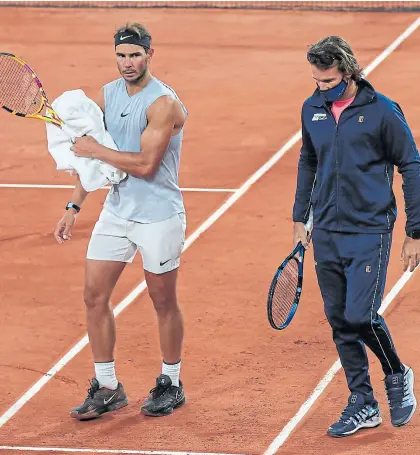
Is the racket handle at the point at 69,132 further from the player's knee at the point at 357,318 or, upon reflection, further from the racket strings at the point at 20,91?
the player's knee at the point at 357,318

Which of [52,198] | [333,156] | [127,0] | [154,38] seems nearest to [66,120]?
[333,156]

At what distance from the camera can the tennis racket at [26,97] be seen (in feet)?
28.0

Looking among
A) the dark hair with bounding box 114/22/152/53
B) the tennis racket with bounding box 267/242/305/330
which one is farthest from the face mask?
the dark hair with bounding box 114/22/152/53

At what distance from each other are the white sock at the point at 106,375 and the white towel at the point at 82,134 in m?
1.15

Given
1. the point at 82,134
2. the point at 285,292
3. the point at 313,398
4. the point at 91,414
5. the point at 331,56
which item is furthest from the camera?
the point at 313,398

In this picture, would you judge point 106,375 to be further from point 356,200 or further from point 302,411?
point 356,200

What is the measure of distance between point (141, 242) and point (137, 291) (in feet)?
8.62

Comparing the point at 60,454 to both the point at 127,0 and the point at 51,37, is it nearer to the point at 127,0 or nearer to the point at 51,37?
the point at 51,37

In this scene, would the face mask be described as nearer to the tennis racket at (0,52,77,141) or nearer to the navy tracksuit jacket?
the navy tracksuit jacket

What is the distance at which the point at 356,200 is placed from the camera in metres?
7.88

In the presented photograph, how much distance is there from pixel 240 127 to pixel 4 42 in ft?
23.4

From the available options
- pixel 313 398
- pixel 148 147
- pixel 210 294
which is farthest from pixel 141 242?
pixel 210 294

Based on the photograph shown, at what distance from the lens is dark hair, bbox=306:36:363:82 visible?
764cm

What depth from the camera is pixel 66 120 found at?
8.41 metres
